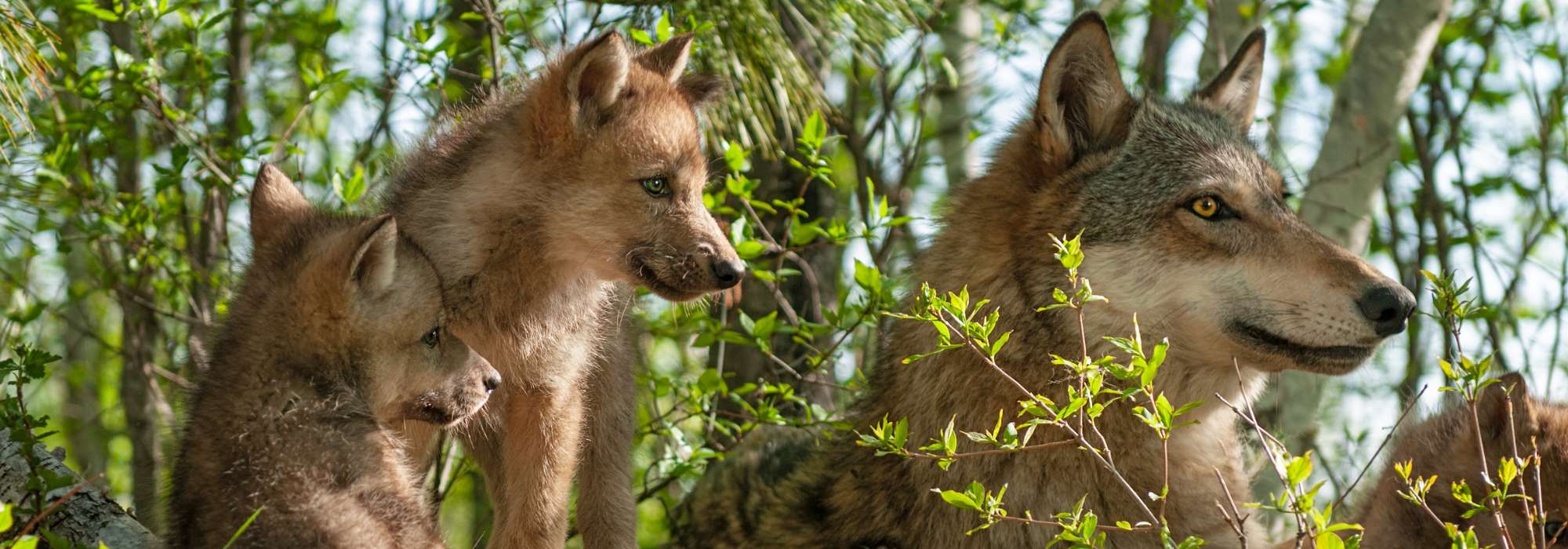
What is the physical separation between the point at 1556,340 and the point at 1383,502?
432 cm

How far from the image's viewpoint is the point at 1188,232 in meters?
4.65

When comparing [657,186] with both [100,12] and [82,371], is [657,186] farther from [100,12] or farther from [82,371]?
[82,371]

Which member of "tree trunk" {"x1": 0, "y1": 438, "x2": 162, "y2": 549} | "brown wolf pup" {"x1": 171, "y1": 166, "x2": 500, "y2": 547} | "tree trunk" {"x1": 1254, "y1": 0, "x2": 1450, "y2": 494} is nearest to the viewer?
"brown wolf pup" {"x1": 171, "y1": 166, "x2": 500, "y2": 547}

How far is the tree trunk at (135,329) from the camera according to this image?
7.19 meters

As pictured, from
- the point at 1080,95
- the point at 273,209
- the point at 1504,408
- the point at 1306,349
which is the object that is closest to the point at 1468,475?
the point at 1504,408

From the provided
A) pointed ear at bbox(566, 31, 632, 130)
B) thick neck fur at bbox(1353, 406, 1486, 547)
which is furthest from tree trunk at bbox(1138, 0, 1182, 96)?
pointed ear at bbox(566, 31, 632, 130)

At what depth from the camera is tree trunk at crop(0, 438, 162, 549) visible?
382 centimetres

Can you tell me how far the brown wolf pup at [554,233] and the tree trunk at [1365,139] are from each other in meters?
3.65

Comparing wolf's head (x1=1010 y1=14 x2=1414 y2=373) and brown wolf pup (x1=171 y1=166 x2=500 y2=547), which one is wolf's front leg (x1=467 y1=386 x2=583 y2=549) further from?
wolf's head (x1=1010 y1=14 x2=1414 y2=373)

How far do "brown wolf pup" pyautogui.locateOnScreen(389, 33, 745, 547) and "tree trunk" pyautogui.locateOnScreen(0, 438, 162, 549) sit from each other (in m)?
0.99

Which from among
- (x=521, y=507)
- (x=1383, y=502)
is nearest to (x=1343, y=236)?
(x=1383, y=502)

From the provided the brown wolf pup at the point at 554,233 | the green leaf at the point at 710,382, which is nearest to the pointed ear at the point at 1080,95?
the brown wolf pup at the point at 554,233

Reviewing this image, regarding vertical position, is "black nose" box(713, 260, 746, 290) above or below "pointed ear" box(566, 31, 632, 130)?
below

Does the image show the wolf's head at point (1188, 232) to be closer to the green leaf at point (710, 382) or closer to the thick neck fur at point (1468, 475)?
the thick neck fur at point (1468, 475)
